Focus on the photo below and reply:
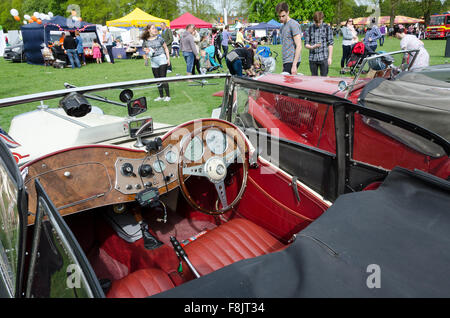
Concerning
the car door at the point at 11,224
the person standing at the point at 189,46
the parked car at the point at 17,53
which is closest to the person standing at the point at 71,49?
the parked car at the point at 17,53

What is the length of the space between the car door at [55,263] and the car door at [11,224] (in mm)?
64

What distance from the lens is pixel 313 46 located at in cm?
643

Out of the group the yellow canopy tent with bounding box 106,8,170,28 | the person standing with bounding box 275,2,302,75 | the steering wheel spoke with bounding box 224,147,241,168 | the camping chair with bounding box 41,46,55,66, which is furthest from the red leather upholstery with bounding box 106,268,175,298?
the yellow canopy tent with bounding box 106,8,170,28

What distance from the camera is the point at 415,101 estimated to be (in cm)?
332

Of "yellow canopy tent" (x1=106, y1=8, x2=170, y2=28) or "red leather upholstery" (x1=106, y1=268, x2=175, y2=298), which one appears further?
"yellow canopy tent" (x1=106, y1=8, x2=170, y2=28)

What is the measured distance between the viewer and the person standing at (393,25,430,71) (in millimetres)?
5527

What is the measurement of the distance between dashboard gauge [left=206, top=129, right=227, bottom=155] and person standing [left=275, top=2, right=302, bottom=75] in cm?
427

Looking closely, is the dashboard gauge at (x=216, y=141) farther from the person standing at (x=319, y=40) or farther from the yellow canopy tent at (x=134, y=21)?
the yellow canopy tent at (x=134, y=21)

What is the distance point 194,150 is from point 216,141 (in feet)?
0.66

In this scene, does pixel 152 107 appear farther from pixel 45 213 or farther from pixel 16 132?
pixel 45 213

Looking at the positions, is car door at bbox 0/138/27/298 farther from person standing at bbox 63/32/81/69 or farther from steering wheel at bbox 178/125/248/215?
person standing at bbox 63/32/81/69

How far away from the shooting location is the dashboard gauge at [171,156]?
2371mm

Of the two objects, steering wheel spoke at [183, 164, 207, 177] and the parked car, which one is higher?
the parked car

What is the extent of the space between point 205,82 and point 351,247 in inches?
80.8
